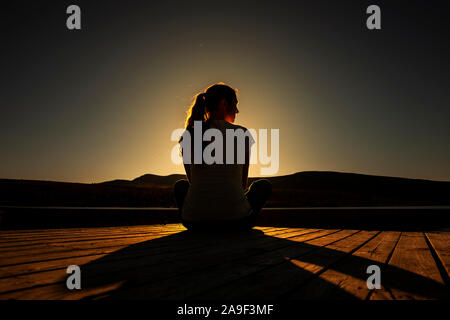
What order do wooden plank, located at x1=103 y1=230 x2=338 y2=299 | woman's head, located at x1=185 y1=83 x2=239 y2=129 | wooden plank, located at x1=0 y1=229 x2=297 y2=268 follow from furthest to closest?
woman's head, located at x1=185 y1=83 x2=239 y2=129 → wooden plank, located at x1=0 y1=229 x2=297 y2=268 → wooden plank, located at x1=103 y1=230 x2=338 y2=299

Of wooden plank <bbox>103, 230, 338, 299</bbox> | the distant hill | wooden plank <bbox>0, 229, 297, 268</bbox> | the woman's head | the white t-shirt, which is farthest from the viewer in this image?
the distant hill

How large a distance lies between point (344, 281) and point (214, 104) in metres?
1.98

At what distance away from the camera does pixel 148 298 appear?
0.88 meters

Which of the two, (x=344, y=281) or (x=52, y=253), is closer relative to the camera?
(x=344, y=281)

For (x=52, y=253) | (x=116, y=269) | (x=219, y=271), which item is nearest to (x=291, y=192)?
(x=52, y=253)

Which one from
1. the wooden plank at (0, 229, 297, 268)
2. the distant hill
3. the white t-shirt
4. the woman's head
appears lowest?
the distant hill

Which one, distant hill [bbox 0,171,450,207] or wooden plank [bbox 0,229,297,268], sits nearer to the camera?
wooden plank [bbox 0,229,297,268]

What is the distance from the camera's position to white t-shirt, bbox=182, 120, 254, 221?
2.56 m

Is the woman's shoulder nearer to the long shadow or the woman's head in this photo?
the woman's head

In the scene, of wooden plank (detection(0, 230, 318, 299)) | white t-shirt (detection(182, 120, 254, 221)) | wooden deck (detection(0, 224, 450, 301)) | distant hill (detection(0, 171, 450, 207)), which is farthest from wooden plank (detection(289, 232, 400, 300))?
distant hill (detection(0, 171, 450, 207))

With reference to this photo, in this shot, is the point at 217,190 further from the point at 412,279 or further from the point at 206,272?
the point at 412,279

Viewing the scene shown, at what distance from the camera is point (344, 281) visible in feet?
3.70

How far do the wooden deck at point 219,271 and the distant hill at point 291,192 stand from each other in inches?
330
